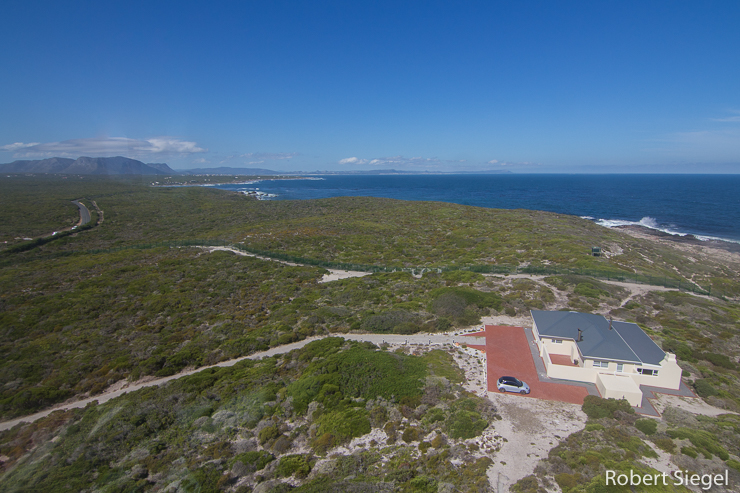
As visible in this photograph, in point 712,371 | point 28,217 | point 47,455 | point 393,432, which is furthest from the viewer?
point 28,217

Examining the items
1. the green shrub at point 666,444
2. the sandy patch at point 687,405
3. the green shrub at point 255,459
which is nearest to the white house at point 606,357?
the sandy patch at point 687,405

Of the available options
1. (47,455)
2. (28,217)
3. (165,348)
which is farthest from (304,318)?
(28,217)

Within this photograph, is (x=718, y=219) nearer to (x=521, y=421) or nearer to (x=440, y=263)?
(x=440, y=263)

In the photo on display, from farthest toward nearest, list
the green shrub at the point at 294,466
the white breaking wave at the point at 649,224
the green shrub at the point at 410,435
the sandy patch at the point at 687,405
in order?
the white breaking wave at the point at 649,224 → the sandy patch at the point at 687,405 → the green shrub at the point at 410,435 → the green shrub at the point at 294,466

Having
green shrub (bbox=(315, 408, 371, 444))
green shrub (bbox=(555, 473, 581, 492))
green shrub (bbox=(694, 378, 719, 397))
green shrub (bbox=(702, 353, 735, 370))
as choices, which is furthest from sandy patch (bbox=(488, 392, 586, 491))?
green shrub (bbox=(702, 353, 735, 370))

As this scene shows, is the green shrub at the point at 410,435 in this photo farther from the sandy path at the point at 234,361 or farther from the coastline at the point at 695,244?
the coastline at the point at 695,244

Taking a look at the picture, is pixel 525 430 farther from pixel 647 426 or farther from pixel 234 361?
pixel 234 361

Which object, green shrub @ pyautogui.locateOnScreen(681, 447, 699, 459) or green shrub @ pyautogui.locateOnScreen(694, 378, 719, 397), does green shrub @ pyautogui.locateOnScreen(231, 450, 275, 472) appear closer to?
green shrub @ pyautogui.locateOnScreen(681, 447, 699, 459)
